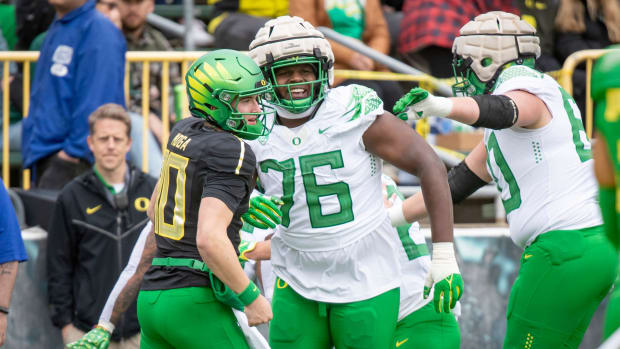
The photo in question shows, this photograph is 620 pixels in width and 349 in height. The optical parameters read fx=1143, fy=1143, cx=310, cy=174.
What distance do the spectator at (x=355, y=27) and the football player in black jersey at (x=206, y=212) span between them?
3.49 m

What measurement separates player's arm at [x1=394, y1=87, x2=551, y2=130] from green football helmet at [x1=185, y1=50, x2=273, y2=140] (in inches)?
25.3

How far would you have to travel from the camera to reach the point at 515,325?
17.3ft

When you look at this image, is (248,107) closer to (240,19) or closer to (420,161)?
(420,161)

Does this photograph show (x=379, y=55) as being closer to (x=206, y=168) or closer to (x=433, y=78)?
(x=433, y=78)

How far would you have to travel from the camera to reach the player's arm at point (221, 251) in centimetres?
429

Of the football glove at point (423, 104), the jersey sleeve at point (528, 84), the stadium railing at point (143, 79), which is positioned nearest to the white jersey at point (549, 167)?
Answer: the jersey sleeve at point (528, 84)

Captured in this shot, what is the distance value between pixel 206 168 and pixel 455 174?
185cm

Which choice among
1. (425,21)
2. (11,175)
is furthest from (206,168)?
(425,21)

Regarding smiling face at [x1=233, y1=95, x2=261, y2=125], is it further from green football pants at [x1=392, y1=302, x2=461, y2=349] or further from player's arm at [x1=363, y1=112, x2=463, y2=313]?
green football pants at [x1=392, y1=302, x2=461, y2=349]

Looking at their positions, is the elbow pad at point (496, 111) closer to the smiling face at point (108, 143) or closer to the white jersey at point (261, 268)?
the white jersey at point (261, 268)

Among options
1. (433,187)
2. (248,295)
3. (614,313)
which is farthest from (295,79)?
(614,313)

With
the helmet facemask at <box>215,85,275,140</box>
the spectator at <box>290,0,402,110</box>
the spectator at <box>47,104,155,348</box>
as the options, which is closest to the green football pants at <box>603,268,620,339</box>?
the helmet facemask at <box>215,85,275,140</box>

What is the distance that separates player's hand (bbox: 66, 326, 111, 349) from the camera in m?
5.02

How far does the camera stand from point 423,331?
5785 millimetres
